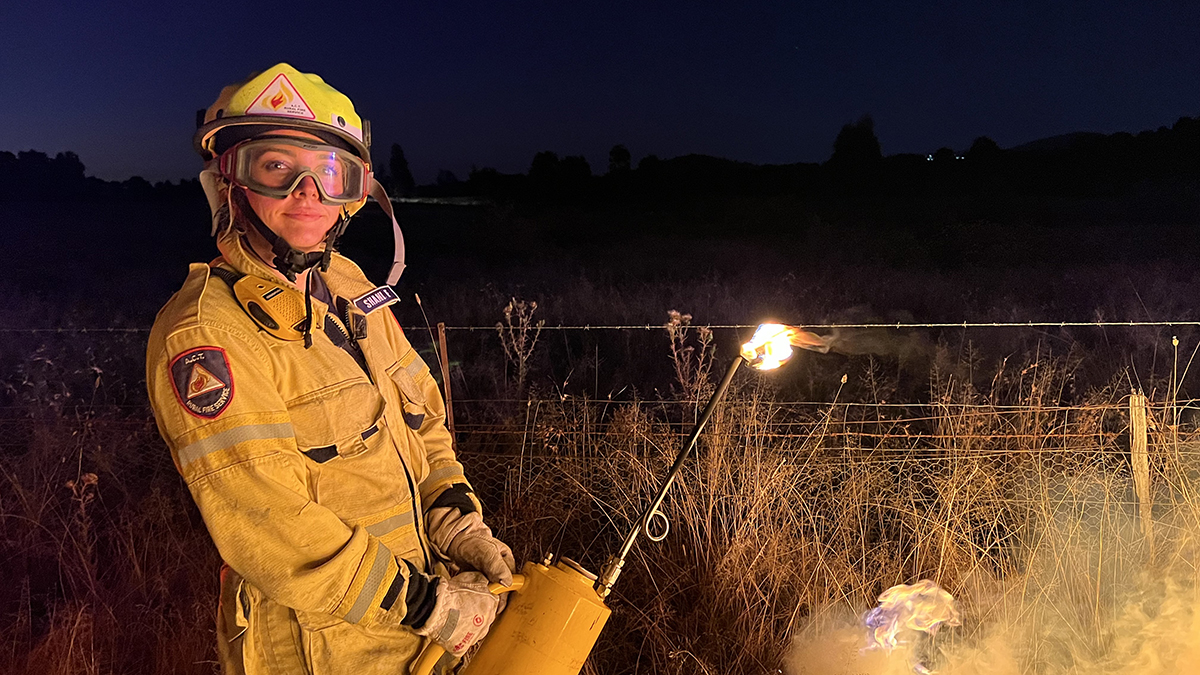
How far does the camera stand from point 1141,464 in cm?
367

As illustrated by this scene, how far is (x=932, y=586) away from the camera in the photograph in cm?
345

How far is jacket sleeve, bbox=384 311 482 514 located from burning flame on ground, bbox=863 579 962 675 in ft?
6.66

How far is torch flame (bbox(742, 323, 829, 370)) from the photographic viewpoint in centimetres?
195

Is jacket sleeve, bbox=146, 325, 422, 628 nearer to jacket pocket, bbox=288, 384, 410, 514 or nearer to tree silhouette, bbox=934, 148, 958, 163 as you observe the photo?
jacket pocket, bbox=288, 384, 410, 514

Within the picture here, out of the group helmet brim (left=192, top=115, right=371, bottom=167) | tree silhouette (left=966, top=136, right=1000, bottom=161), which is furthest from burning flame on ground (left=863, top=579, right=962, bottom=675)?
tree silhouette (left=966, top=136, right=1000, bottom=161)

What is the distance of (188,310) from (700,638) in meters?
2.59

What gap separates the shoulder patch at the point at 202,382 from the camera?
1.53m

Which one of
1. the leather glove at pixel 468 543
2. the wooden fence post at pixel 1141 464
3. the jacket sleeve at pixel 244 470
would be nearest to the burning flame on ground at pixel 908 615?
the wooden fence post at pixel 1141 464

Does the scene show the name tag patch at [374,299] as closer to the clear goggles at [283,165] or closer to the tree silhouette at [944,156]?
the clear goggles at [283,165]

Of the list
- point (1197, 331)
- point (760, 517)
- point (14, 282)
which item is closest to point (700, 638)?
point (760, 517)

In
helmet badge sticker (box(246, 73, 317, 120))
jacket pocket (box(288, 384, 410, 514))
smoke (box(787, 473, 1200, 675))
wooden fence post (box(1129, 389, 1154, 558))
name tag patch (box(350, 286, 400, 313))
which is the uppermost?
helmet badge sticker (box(246, 73, 317, 120))

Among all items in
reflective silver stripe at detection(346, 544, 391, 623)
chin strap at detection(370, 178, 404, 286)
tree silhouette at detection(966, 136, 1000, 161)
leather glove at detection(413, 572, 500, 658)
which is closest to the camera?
reflective silver stripe at detection(346, 544, 391, 623)

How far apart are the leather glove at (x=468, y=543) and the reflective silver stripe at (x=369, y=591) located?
1.29 feet

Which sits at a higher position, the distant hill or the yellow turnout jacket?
the distant hill
